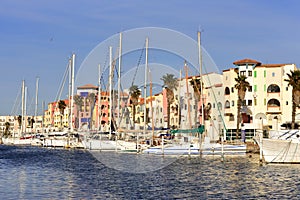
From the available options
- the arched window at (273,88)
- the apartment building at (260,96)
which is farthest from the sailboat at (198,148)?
the arched window at (273,88)

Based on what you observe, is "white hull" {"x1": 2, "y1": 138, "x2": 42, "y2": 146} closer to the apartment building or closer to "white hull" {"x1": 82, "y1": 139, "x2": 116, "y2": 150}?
"white hull" {"x1": 82, "y1": 139, "x2": 116, "y2": 150}

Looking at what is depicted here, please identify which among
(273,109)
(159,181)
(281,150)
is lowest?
(159,181)

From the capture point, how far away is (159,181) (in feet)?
171

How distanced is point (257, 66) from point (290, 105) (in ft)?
37.7

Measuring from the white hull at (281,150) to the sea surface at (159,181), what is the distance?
60.6 inches

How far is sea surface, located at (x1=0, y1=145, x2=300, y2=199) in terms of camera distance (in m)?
42.1

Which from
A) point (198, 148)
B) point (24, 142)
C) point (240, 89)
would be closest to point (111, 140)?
point (198, 148)

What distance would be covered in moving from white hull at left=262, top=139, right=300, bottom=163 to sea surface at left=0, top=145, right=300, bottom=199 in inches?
60.6

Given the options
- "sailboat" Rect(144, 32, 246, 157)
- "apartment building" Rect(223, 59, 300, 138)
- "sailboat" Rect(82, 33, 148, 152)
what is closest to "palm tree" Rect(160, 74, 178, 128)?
"apartment building" Rect(223, 59, 300, 138)

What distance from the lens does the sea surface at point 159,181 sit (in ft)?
138

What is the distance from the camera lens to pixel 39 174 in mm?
58938

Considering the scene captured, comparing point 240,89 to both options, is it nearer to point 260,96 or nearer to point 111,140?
point 260,96

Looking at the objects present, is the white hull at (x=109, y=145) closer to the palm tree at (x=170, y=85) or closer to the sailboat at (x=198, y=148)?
the sailboat at (x=198, y=148)

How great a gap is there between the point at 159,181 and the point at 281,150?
2151cm
